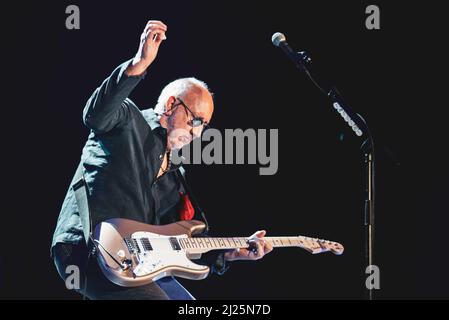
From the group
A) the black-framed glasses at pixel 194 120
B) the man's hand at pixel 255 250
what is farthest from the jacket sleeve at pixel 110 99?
the man's hand at pixel 255 250

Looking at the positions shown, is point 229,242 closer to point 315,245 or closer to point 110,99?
point 315,245

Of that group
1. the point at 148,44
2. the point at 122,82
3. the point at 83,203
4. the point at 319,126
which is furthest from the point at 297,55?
the point at 319,126

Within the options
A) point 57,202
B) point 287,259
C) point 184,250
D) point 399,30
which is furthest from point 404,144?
point 57,202

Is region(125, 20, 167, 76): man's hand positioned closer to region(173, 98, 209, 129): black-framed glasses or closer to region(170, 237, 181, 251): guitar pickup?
region(173, 98, 209, 129): black-framed glasses

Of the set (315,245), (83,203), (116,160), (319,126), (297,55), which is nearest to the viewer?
(83,203)

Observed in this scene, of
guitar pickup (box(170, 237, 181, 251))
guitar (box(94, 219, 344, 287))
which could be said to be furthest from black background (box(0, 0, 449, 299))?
guitar pickup (box(170, 237, 181, 251))

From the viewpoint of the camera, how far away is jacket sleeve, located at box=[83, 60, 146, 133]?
2.70 m

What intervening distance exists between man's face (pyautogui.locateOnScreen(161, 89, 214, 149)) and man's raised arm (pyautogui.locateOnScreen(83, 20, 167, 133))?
579 millimetres

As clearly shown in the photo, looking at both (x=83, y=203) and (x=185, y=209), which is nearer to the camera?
(x=83, y=203)

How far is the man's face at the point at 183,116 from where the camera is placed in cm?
336

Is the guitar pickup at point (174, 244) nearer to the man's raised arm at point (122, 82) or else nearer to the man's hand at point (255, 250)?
Result: the man's hand at point (255, 250)

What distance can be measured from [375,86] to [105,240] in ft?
8.75

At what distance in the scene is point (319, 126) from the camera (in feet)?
15.3

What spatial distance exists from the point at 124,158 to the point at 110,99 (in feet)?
1.16
